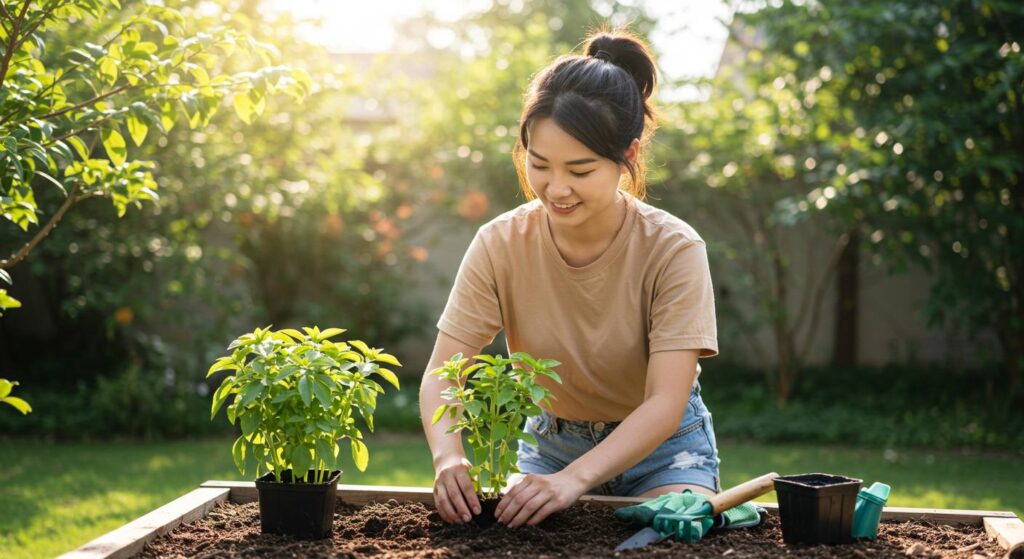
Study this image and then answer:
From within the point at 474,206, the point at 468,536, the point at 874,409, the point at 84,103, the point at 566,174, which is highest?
the point at 474,206

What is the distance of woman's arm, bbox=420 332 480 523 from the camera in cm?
197

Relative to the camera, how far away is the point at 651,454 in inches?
96.3

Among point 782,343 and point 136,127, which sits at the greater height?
point 136,127

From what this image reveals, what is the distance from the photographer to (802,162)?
280 inches

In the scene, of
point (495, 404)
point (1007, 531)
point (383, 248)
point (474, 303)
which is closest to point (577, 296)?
point (474, 303)

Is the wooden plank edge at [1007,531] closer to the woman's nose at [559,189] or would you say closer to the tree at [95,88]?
the woman's nose at [559,189]

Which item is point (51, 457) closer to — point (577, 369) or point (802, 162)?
point (577, 369)

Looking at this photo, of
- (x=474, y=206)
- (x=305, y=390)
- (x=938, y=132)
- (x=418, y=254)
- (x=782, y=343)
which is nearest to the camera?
(x=305, y=390)

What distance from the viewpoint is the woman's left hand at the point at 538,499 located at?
1.90 metres

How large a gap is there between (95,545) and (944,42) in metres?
5.83

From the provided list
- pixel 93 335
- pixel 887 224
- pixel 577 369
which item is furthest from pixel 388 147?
pixel 577 369

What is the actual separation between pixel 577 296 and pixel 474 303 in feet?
0.80

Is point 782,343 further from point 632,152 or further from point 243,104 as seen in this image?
point 243,104

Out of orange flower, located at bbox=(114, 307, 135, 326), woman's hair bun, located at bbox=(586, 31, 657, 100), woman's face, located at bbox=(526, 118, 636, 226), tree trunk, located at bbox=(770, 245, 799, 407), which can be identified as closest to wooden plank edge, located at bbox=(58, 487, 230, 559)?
woman's face, located at bbox=(526, 118, 636, 226)
